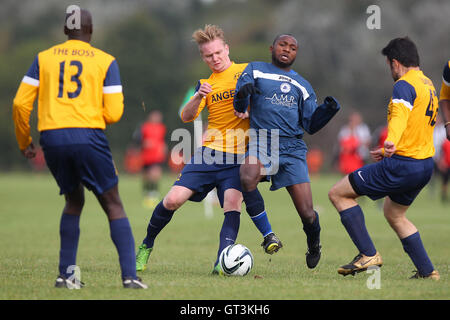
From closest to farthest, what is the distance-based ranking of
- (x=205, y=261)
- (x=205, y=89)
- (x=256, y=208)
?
(x=205, y=89) → (x=256, y=208) → (x=205, y=261)

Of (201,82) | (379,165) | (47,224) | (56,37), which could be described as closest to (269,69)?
(201,82)

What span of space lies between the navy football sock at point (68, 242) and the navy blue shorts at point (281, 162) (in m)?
1.99

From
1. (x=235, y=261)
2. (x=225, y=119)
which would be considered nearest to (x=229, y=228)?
(x=235, y=261)

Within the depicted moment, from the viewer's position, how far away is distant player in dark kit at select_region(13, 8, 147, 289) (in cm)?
587

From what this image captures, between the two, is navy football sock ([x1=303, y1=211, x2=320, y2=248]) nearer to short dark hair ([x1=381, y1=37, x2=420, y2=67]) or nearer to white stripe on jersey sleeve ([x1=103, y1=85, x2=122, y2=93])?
short dark hair ([x1=381, y1=37, x2=420, y2=67])

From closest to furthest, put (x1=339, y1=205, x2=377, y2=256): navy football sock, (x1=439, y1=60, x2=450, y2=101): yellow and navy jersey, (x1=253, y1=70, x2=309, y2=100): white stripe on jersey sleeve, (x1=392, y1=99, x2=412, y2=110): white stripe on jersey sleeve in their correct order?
(x1=392, y1=99, x2=412, y2=110): white stripe on jersey sleeve < (x1=339, y1=205, x2=377, y2=256): navy football sock < (x1=253, y1=70, x2=309, y2=100): white stripe on jersey sleeve < (x1=439, y1=60, x2=450, y2=101): yellow and navy jersey

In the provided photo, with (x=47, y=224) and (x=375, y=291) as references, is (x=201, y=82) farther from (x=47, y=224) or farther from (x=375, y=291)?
(x=47, y=224)

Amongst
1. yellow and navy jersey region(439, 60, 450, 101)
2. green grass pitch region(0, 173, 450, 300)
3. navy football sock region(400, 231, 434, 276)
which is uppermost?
yellow and navy jersey region(439, 60, 450, 101)

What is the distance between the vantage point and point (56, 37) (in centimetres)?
6200

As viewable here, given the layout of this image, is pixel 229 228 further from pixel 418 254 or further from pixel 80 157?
pixel 80 157

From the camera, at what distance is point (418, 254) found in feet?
23.2

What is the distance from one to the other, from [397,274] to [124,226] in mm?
3103

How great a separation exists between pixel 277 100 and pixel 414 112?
4.49ft

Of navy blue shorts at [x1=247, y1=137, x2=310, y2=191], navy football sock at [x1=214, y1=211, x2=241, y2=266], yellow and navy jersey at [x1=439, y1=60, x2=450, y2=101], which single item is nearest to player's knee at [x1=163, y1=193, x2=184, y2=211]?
navy football sock at [x1=214, y1=211, x2=241, y2=266]
